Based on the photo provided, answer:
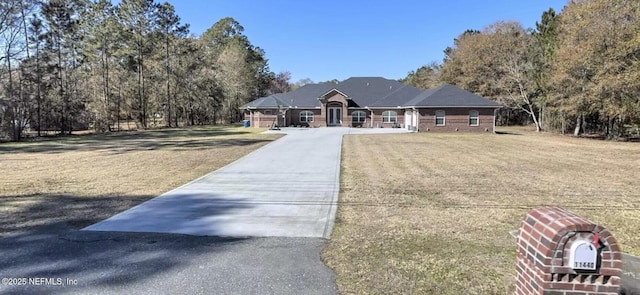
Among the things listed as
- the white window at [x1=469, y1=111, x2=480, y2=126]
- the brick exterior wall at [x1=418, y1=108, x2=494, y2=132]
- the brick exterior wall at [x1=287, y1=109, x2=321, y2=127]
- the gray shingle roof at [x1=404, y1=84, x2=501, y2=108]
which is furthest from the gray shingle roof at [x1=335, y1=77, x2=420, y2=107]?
the white window at [x1=469, y1=111, x2=480, y2=126]

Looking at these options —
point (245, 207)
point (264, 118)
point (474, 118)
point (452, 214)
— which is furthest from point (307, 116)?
point (452, 214)

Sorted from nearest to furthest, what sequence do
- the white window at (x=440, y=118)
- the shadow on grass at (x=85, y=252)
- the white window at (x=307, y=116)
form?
the shadow on grass at (x=85, y=252) → the white window at (x=440, y=118) → the white window at (x=307, y=116)

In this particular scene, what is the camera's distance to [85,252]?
430 centimetres

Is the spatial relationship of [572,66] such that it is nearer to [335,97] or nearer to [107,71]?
[335,97]

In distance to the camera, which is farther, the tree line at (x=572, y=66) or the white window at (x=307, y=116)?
the white window at (x=307, y=116)

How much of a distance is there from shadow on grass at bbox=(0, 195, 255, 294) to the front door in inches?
1259

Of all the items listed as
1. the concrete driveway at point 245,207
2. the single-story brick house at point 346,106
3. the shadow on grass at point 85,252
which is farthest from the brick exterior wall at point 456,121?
the shadow on grass at point 85,252

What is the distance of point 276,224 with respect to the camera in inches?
220

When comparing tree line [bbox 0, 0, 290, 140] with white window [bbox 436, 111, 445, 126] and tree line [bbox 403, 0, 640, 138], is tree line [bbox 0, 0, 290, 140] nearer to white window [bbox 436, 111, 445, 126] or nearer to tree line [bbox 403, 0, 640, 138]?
white window [bbox 436, 111, 445, 126]

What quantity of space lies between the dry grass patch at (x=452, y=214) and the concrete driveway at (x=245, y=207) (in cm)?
47

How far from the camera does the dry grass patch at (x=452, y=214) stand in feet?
12.1

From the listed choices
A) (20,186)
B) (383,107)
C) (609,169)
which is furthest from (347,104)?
(20,186)

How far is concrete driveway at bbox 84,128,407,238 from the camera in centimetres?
533

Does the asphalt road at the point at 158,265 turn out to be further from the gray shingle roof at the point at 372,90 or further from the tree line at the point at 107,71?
the gray shingle roof at the point at 372,90
